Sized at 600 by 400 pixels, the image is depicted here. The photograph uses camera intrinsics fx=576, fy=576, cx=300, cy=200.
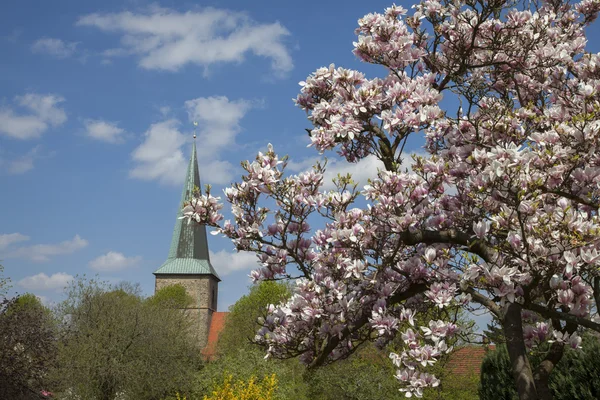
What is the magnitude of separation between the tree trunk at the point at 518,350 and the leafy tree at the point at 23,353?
66.7 ft

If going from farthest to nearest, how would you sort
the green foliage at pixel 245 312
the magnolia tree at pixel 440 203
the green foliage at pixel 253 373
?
the green foliage at pixel 245 312 < the green foliage at pixel 253 373 < the magnolia tree at pixel 440 203

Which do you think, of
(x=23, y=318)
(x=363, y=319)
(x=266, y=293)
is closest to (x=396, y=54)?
(x=363, y=319)

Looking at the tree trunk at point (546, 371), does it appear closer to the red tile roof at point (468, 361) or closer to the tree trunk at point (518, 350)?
the tree trunk at point (518, 350)

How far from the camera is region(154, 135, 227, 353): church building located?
78.2m

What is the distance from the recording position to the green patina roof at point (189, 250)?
78375 millimetres

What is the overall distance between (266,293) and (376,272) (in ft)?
150

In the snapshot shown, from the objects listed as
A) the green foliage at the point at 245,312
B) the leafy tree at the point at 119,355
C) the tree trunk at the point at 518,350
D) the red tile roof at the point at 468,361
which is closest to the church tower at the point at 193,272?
the green foliage at the point at 245,312

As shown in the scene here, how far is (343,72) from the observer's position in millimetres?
6043

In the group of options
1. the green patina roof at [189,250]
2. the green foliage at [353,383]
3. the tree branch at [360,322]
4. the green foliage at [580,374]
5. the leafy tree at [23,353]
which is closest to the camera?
the tree branch at [360,322]

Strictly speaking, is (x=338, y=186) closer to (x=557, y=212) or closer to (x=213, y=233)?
(x=213, y=233)

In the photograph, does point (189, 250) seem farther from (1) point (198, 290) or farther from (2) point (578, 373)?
(2) point (578, 373)

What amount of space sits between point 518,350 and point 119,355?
28.6 metres

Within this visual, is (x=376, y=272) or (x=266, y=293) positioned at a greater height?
(x=266, y=293)

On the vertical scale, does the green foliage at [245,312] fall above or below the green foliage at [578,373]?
above
